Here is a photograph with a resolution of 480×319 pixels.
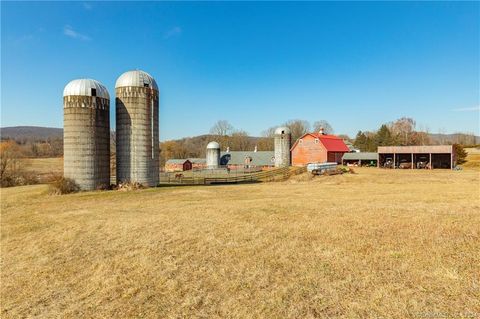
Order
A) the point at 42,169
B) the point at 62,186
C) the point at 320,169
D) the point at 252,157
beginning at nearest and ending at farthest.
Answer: the point at 62,186 < the point at 320,169 < the point at 42,169 < the point at 252,157

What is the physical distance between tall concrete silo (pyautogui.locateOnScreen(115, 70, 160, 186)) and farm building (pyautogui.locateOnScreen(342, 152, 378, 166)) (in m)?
41.5

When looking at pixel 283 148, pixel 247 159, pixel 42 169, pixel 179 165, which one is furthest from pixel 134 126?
pixel 42 169

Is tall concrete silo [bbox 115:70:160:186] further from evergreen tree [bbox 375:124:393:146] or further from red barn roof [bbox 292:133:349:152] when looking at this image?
evergreen tree [bbox 375:124:393:146]

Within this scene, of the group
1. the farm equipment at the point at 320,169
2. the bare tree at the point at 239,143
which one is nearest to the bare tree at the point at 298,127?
the bare tree at the point at 239,143

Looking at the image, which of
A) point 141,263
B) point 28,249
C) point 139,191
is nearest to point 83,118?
point 139,191

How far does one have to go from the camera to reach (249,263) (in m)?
9.03

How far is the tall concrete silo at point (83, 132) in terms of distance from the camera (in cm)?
2611

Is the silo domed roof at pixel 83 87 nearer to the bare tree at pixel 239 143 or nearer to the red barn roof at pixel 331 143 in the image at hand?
the red barn roof at pixel 331 143

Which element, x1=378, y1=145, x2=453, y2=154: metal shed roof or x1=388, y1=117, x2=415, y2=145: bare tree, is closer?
x1=378, y1=145, x2=453, y2=154: metal shed roof

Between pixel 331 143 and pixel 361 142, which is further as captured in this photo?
pixel 361 142

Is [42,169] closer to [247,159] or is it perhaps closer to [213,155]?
[213,155]

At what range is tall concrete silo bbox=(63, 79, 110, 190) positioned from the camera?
26109 millimetres

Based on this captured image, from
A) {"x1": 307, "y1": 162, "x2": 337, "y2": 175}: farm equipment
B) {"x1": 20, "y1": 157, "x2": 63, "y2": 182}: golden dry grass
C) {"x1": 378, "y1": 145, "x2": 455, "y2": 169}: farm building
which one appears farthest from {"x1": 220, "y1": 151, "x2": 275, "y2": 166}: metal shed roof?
{"x1": 20, "y1": 157, "x2": 63, "y2": 182}: golden dry grass

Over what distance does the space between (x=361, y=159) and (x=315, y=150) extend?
354 inches
